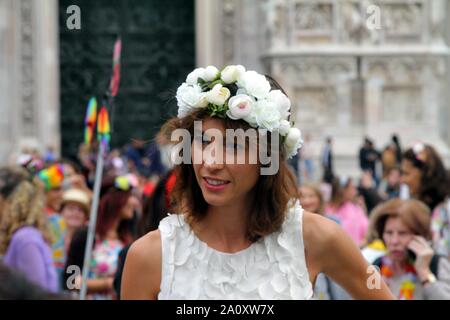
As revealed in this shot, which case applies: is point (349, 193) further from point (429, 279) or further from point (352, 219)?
point (429, 279)

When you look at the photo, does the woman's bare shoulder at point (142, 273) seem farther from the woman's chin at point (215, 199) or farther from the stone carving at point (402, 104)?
the stone carving at point (402, 104)

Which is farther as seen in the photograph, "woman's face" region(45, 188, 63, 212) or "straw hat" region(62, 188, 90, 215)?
"woman's face" region(45, 188, 63, 212)

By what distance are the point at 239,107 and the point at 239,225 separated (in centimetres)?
32

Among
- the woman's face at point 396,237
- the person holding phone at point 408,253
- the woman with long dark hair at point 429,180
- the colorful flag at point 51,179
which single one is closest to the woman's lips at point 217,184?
the person holding phone at point 408,253

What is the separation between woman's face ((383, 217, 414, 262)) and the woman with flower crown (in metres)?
1.97

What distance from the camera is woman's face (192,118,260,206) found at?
3070 millimetres

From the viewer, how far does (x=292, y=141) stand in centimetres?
322

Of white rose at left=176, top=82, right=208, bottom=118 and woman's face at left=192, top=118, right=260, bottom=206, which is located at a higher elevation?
white rose at left=176, top=82, right=208, bottom=118

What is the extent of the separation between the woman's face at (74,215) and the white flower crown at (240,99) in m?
3.99

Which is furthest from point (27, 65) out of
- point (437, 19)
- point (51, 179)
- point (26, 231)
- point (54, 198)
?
point (26, 231)

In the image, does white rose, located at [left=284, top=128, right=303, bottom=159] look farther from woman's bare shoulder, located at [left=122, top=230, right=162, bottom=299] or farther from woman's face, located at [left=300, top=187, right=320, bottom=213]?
woman's face, located at [left=300, top=187, right=320, bottom=213]

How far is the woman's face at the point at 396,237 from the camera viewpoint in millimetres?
5098

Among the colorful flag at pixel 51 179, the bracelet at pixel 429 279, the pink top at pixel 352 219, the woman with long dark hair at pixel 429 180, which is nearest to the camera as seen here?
the bracelet at pixel 429 279

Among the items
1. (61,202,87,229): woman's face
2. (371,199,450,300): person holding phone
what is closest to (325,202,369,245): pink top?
(61,202,87,229): woman's face
